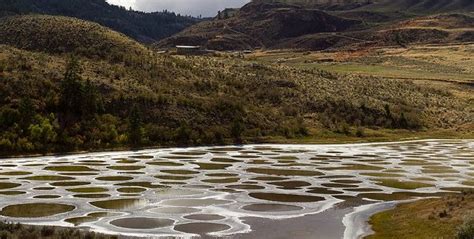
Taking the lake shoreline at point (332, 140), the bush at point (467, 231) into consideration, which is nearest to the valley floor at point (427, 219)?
the bush at point (467, 231)

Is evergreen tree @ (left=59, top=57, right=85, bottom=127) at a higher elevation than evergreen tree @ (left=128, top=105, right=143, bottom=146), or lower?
higher

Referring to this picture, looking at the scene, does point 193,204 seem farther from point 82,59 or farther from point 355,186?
point 82,59

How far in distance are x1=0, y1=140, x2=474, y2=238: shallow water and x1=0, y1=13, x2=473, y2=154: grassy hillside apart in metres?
7.67

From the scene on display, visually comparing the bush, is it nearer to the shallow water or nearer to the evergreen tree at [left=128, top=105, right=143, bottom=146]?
the shallow water

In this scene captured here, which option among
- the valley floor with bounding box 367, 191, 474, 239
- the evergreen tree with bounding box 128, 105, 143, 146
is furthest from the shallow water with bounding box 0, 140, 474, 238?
the evergreen tree with bounding box 128, 105, 143, 146

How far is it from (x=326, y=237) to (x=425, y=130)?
77372 millimetres

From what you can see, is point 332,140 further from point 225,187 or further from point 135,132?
point 225,187

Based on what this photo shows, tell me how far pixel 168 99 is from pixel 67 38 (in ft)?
119

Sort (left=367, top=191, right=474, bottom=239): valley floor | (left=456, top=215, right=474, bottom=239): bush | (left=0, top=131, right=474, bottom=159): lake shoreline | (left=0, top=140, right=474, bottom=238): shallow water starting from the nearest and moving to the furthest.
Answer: (left=456, top=215, right=474, bottom=239): bush
(left=367, top=191, right=474, bottom=239): valley floor
(left=0, top=140, right=474, bottom=238): shallow water
(left=0, top=131, right=474, bottom=159): lake shoreline

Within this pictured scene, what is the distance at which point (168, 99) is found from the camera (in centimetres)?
9181

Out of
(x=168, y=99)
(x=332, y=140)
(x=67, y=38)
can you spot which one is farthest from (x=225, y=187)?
(x=67, y=38)

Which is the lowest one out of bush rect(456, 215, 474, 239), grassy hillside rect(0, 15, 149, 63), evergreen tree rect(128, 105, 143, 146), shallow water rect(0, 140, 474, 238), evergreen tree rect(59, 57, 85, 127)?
shallow water rect(0, 140, 474, 238)

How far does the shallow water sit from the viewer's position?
120 feet

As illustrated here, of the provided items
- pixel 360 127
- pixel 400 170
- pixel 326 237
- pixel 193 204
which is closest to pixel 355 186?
pixel 400 170
